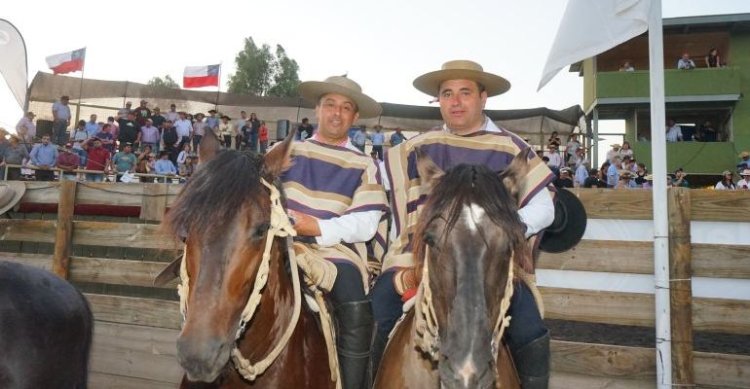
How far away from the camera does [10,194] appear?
628 centimetres

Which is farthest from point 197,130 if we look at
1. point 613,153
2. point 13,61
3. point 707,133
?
point 707,133

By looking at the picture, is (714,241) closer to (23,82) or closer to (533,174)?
(533,174)

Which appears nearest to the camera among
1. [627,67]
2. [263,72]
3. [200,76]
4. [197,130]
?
[197,130]

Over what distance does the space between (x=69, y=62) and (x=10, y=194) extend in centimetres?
2073

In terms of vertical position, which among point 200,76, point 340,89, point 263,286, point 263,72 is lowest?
point 263,286

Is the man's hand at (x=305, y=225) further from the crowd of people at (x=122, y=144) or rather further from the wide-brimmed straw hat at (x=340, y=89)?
the crowd of people at (x=122, y=144)

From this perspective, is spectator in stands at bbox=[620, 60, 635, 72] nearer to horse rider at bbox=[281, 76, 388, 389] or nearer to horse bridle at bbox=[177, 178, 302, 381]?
horse rider at bbox=[281, 76, 388, 389]

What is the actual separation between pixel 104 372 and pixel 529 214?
490cm

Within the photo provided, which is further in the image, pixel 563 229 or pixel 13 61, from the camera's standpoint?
pixel 13 61

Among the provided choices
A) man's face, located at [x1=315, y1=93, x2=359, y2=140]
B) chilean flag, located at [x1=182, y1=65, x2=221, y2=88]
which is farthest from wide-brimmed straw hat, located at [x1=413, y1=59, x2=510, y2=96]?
chilean flag, located at [x1=182, y1=65, x2=221, y2=88]

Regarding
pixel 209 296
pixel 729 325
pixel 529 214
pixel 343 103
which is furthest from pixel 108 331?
pixel 729 325

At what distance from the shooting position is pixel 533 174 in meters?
3.21

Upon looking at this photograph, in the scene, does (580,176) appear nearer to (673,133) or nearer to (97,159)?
(673,133)

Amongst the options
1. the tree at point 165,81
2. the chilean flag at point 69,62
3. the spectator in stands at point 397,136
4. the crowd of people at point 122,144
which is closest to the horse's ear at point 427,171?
the crowd of people at point 122,144
